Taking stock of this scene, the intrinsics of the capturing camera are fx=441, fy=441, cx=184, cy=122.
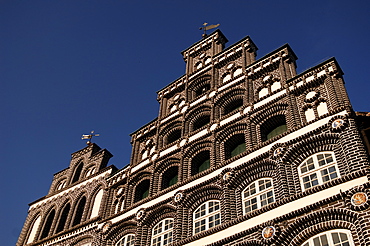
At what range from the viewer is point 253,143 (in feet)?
57.5

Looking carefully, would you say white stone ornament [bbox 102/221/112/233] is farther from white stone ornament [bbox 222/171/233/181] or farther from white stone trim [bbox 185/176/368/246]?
white stone ornament [bbox 222/171/233/181]

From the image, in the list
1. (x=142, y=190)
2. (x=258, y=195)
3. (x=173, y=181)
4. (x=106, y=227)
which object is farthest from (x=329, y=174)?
(x=106, y=227)

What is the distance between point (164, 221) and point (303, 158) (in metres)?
6.34

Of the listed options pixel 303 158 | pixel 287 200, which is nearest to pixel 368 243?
pixel 287 200

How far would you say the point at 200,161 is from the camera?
19703mm

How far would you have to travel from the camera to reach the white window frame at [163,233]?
1733 centimetres

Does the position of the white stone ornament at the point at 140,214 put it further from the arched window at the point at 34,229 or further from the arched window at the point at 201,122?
the arched window at the point at 34,229

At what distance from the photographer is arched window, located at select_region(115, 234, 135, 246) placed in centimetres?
1884

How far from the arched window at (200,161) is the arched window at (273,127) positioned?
2.86 m

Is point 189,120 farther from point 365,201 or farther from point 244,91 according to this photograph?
point 365,201

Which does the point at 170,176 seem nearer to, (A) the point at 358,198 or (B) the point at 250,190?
(B) the point at 250,190

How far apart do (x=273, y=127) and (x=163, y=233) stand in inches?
244

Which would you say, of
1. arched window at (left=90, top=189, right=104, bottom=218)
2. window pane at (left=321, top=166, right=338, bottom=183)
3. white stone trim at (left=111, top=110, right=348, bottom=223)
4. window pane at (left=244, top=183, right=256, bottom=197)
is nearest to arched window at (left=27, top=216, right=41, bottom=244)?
arched window at (left=90, top=189, right=104, bottom=218)

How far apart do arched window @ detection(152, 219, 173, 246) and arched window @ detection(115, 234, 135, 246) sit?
1.26 m
